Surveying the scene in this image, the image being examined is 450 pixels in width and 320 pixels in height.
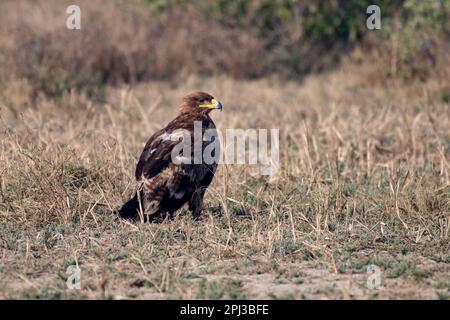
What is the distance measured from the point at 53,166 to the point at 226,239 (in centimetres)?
163

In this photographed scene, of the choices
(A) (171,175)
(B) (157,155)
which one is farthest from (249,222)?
(B) (157,155)

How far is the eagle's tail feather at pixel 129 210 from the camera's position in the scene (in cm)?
679

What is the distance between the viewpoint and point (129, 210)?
22.3 feet

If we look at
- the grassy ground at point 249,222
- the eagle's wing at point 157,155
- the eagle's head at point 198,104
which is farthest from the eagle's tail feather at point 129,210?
the eagle's head at point 198,104

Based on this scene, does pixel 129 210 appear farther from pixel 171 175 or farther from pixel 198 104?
pixel 198 104

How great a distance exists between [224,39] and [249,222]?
768 cm

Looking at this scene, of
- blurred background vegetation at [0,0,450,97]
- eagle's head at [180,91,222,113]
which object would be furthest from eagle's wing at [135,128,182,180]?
blurred background vegetation at [0,0,450,97]

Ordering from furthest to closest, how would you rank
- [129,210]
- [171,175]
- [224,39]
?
[224,39] → [171,175] → [129,210]

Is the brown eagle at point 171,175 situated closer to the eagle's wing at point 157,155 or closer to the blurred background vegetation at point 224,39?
the eagle's wing at point 157,155

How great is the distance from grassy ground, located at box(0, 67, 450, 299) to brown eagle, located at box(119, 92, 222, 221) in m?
0.14

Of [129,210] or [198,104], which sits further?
[198,104]

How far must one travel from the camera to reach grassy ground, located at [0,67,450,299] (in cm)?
567

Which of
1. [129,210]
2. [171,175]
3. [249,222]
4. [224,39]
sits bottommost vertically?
[249,222]

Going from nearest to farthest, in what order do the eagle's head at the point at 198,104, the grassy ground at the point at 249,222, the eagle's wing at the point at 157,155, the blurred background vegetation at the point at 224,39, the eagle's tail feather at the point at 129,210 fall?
the grassy ground at the point at 249,222
the eagle's tail feather at the point at 129,210
the eagle's wing at the point at 157,155
the eagle's head at the point at 198,104
the blurred background vegetation at the point at 224,39
